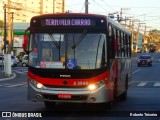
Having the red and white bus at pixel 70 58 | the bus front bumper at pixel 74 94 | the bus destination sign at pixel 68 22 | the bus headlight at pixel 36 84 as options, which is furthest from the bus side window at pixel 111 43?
the bus headlight at pixel 36 84

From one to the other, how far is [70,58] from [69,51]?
22 centimetres

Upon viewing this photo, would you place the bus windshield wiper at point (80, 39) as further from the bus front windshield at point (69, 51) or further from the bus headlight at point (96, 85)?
the bus headlight at point (96, 85)

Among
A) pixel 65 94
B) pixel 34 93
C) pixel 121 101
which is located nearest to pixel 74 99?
pixel 65 94

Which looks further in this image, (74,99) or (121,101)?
(121,101)

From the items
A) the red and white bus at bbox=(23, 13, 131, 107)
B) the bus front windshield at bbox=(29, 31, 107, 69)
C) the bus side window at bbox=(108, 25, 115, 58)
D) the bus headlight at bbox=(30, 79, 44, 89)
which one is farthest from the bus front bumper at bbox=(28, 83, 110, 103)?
the bus side window at bbox=(108, 25, 115, 58)

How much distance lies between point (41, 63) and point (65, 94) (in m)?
1.25

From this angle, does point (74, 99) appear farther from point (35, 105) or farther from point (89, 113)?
point (35, 105)

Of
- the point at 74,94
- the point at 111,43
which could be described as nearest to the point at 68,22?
the point at 111,43

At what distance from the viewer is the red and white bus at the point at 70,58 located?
1410cm

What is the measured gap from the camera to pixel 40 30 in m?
14.8

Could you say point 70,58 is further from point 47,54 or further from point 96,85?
point 96,85

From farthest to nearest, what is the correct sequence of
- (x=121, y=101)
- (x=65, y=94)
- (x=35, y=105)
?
(x=121, y=101), (x=35, y=105), (x=65, y=94)

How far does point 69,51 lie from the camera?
47.2ft

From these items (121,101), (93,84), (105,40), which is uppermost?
(105,40)
